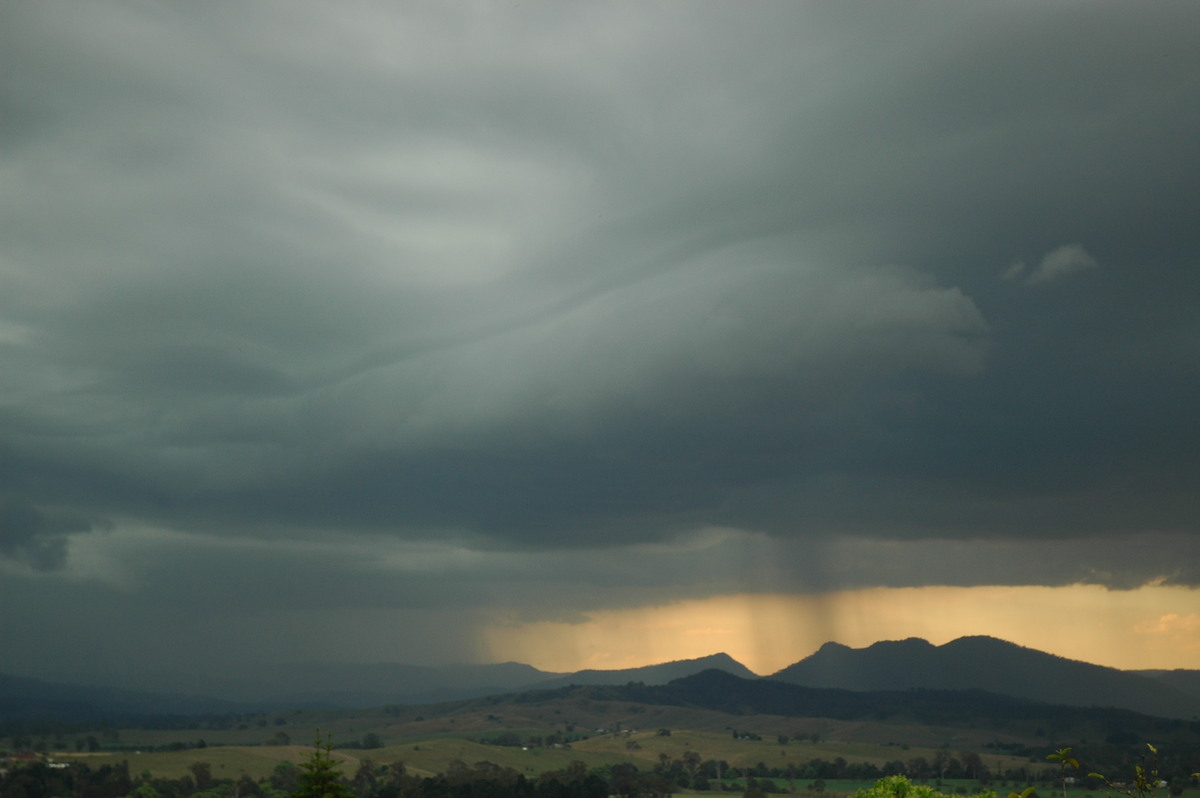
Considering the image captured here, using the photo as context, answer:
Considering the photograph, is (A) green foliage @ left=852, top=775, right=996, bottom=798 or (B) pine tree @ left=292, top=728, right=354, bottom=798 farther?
(B) pine tree @ left=292, top=728, right=354, bottom=798

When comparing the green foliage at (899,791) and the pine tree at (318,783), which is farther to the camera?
the pine tree at (318,783)

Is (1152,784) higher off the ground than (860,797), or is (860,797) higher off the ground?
(1152,784)

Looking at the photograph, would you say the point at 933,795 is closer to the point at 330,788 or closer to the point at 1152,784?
the point at 1152,784

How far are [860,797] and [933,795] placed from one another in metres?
6.44

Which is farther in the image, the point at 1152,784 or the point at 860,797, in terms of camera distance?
the point at 860,797

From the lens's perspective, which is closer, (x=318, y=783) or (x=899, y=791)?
(x=899, y=791)

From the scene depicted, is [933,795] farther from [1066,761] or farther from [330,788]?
[330,788]

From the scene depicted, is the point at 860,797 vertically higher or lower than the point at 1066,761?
lower

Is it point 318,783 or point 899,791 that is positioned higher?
point 318,783

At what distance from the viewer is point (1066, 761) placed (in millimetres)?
49562

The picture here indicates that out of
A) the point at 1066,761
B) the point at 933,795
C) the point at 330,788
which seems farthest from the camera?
the point at 330,788

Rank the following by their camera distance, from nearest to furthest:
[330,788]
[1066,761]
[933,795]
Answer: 1. [1066,761]
2. [933,795]
3. [330,788]

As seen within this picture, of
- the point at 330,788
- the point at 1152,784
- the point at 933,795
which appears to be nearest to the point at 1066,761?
the point at 1152,784

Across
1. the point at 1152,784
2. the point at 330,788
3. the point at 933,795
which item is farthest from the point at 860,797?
the point at 330,788
